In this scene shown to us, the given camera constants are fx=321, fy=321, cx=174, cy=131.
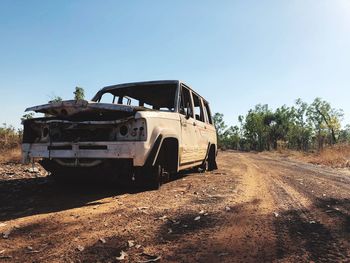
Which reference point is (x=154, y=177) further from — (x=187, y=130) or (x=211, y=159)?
(x=211, y=159)


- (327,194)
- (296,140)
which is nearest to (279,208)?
(327,194)

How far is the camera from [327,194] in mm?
5734

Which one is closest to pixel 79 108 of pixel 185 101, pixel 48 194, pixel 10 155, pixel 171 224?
pixel 48 194

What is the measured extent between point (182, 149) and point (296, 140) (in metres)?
79.7

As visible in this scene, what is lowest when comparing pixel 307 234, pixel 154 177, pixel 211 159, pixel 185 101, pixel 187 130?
pixel 307 234

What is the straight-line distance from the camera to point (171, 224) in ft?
11.5

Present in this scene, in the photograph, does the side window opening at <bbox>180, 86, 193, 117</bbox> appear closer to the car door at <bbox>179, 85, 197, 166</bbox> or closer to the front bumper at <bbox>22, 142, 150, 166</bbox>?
the car door at <bbox>179, 85, 197, 166</bbox>

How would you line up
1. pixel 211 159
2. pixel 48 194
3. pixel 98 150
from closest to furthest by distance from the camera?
pixel 98 150 → pixel 48 194 → pixel 211 159

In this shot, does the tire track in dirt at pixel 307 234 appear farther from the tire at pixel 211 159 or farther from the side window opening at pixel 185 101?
the tire at pixel 211 159

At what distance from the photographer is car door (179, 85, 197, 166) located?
20.0ft

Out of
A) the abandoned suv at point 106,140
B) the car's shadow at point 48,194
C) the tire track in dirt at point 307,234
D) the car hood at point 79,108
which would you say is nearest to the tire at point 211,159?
the abandoned suv at point 106,140

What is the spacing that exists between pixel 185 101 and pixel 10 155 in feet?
25.7

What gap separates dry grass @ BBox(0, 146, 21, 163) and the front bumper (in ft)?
19.7

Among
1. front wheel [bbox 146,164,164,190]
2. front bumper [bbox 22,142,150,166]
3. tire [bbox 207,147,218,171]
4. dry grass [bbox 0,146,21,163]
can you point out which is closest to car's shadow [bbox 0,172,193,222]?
front wheel [bbox 146,164,164,190]
